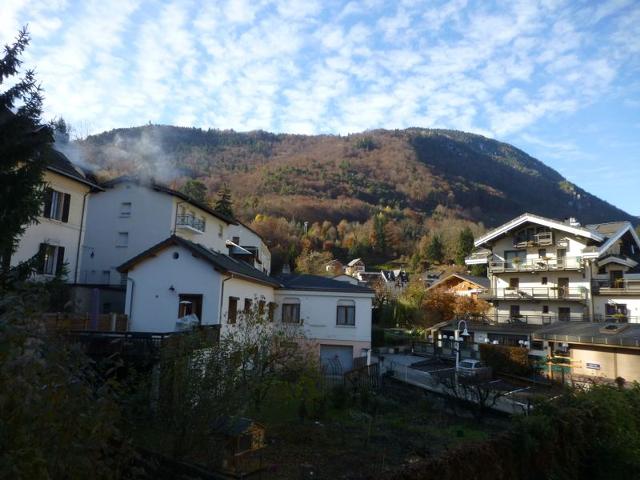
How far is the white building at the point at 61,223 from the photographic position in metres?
23.7

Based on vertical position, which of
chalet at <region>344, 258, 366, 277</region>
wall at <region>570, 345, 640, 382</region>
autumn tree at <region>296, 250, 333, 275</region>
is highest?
chalet at <region>344, 258, 366, 277</region>


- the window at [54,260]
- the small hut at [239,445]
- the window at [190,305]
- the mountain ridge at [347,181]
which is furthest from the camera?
the mountain ridge at [347,181]

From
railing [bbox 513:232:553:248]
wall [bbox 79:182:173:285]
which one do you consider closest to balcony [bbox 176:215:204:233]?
wall [bbox 79:182:173:285]

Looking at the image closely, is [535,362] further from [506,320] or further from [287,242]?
[287,242]

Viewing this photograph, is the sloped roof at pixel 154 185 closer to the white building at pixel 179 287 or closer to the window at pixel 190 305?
the white building at pixel 179 287

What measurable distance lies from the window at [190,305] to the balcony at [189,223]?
12561 millimetres

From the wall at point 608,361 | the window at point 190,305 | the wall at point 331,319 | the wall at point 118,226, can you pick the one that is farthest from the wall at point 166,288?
the wall at point 608,361

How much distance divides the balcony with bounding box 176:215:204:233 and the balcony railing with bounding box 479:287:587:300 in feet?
86.5

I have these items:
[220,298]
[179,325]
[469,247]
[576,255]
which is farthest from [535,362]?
[469,247]

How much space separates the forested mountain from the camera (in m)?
110

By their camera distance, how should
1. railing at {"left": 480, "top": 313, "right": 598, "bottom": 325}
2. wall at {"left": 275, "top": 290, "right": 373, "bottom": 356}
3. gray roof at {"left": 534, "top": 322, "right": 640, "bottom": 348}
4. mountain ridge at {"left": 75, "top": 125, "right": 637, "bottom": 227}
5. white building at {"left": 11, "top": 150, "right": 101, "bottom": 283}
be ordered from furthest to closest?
mountain ridge at {"left": 75, "top": 125, "right": 637, "bottom": 227} < railing at {"left": 480, "top": 313, "right": 598, "bottom": 325} < wall at {"left": 275, "top": 290, "right": 373, "bottom": 356} < gray roof at {"left": 534, "top": 322, "right": 640, "bottom": 348} < white building at {"left": 11, "top": 150, "right": 101, "bottom": 283}

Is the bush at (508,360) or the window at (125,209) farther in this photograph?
the window at (125,209)

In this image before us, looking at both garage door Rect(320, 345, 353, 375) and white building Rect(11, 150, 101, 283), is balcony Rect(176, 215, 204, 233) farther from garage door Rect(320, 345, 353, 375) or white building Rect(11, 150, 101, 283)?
garage door Rect(320, 345, 353, 375)

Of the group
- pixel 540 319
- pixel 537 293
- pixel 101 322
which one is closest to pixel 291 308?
pixel 101 322
